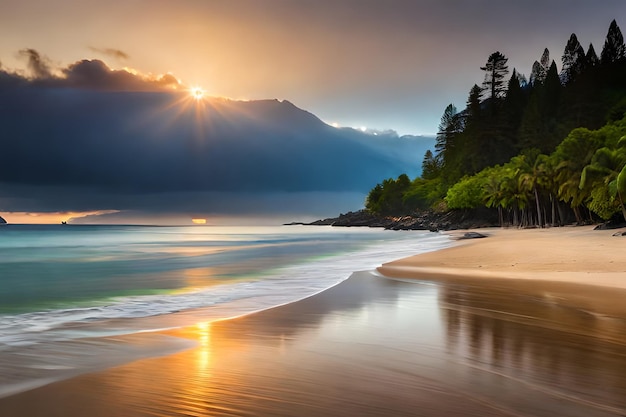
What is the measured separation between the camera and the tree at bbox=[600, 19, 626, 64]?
96562 mm

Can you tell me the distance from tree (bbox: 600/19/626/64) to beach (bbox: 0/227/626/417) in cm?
10778

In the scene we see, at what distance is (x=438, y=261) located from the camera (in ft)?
66.6

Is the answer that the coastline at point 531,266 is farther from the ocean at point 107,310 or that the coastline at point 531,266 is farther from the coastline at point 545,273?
the ocean at point 107,310

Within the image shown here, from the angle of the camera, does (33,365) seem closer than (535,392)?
No

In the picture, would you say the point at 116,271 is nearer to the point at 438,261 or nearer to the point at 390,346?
the point at 438,261

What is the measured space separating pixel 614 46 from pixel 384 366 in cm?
11714

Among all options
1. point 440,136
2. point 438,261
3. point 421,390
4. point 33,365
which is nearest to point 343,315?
point 421,390

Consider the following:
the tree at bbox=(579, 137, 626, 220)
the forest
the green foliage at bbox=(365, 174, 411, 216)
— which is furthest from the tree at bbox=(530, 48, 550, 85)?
the tree at bbox=(579, 137, 626, 220)

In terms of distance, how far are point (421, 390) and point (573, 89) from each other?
3838 inches

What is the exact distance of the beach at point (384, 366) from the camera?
4.31 meters

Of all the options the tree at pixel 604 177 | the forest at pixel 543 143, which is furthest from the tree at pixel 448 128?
the tree at pixel 604 177

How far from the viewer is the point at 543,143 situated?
85.6m

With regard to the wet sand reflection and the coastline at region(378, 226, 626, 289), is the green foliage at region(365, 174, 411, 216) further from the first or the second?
the wet sand reflection

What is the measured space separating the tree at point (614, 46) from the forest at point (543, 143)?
7.2 inches
